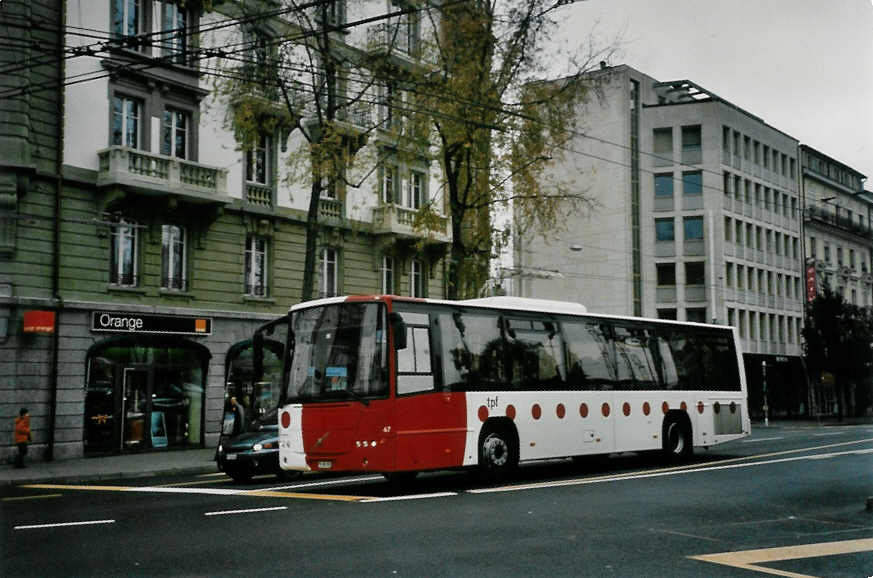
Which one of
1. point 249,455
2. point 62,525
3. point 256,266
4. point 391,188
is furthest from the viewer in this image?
point 391,188

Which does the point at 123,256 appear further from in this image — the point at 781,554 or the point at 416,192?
the point at 781,554

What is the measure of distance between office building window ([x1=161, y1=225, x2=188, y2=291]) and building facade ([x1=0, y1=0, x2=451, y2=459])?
0.16 ft

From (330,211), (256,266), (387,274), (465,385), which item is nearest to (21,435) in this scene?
(256,266)

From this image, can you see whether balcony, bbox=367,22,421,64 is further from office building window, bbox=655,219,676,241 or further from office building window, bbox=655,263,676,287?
office building window, bbox=655,263,676,287

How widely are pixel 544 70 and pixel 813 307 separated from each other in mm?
36779

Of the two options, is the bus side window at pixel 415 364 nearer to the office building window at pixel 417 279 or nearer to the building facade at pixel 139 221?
the building facade at pixel 139 221

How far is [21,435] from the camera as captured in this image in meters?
22.8

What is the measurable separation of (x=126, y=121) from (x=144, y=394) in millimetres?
7799

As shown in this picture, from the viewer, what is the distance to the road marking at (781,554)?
838cm

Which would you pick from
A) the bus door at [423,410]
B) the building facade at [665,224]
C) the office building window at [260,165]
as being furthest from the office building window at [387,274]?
the building facade at [665,224]

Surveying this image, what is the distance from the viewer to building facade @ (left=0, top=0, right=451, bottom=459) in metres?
24.8

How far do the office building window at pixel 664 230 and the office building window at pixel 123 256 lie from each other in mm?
41876

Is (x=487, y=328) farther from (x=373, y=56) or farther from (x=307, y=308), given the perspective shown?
(x=373, y=56)

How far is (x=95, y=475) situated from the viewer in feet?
69.9
